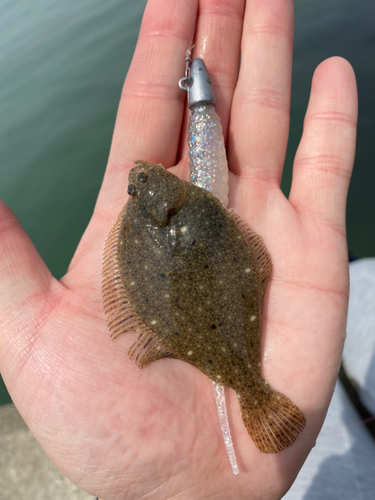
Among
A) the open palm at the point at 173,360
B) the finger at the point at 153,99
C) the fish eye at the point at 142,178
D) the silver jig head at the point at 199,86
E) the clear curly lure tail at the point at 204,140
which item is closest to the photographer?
the open palm at the point at 173,360

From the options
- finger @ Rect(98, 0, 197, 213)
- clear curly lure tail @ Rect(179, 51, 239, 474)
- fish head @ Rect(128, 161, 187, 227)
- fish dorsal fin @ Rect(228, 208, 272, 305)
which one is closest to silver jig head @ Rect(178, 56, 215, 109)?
clear curly lure tail @ Rect(179, 51, 239, 474)

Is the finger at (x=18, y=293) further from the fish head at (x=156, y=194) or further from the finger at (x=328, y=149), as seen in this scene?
the finger at (x=328, y=149)

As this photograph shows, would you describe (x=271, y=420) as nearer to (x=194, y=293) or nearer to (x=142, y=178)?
(x=194, y=293)

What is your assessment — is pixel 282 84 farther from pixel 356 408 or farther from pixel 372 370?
pixel 356 408

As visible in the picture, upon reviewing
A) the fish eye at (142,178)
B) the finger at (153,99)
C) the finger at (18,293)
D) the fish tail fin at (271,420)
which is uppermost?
the finger at (153,99)

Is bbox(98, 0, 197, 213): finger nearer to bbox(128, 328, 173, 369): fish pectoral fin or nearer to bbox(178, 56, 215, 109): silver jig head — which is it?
bbox(178, 56, 215, 109): silver jig head

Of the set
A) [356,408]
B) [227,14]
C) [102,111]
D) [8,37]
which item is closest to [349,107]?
[227,14]

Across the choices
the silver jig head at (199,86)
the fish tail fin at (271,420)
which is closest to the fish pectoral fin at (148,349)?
the fish tail fin at (271,420)
